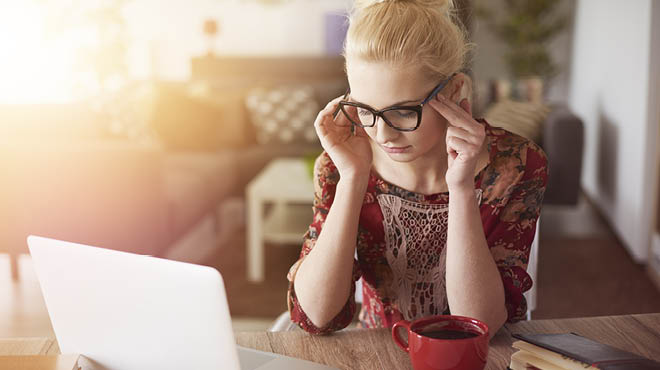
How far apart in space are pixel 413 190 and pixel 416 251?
0.11 m

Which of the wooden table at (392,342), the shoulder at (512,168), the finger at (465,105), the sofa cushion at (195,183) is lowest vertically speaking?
the sofa cushion at (195,183)

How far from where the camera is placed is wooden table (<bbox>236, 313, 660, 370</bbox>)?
0.93 metres

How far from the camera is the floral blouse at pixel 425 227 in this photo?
1.20 metres

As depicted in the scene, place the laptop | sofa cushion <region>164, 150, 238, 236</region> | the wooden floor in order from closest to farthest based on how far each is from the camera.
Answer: the laptop → the wooden floor → sofa cushion <region>164, 150, 238, 236</region>

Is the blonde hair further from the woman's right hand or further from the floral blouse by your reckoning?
the floral blouse

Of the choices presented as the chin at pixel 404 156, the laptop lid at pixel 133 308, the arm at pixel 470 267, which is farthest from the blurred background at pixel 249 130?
the laptop lid at pixel 133 308

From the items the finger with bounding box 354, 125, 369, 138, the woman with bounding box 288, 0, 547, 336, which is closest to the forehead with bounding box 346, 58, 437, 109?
the woman with bounding box 288, 0, 547, 336

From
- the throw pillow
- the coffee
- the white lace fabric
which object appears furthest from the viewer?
the throw pillow

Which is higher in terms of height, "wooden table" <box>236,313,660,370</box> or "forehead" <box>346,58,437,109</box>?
"forehead" <box>346,58,437,109</box>

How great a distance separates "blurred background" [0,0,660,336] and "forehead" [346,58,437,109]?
368 millimetres

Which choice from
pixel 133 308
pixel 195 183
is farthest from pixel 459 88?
pixel 195 183

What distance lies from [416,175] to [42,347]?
673 mm

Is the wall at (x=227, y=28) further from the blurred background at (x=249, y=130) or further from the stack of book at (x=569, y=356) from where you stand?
the stack of book at (x=569, y=356)

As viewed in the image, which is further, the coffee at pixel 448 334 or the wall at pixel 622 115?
the wall at pixel 622 115
